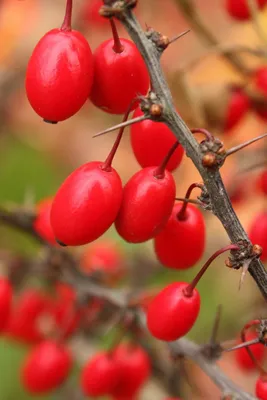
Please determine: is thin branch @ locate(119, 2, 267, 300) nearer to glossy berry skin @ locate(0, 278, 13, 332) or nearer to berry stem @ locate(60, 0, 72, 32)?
berry stem @ locate(60, 0, 72, 32)

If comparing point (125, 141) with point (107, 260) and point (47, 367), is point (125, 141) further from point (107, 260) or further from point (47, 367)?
point (47, 367)

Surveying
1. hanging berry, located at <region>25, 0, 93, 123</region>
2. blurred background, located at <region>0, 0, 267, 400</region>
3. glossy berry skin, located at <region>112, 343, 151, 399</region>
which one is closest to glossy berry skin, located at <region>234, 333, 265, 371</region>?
blurred background, located at <region>0, 0, 267, 400</region>

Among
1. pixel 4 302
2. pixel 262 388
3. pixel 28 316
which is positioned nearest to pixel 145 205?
pixel 262 388

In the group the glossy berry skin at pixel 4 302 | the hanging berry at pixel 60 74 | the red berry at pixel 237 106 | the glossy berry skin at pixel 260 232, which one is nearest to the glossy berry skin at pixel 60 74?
the hanging berry at pixel 60 74

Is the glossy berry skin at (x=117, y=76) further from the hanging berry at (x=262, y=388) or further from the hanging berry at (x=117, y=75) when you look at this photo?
the hanging berry at (x=262, y=388)

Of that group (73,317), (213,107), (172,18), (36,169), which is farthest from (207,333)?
(172,18)

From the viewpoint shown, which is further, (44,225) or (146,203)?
(44,225)
